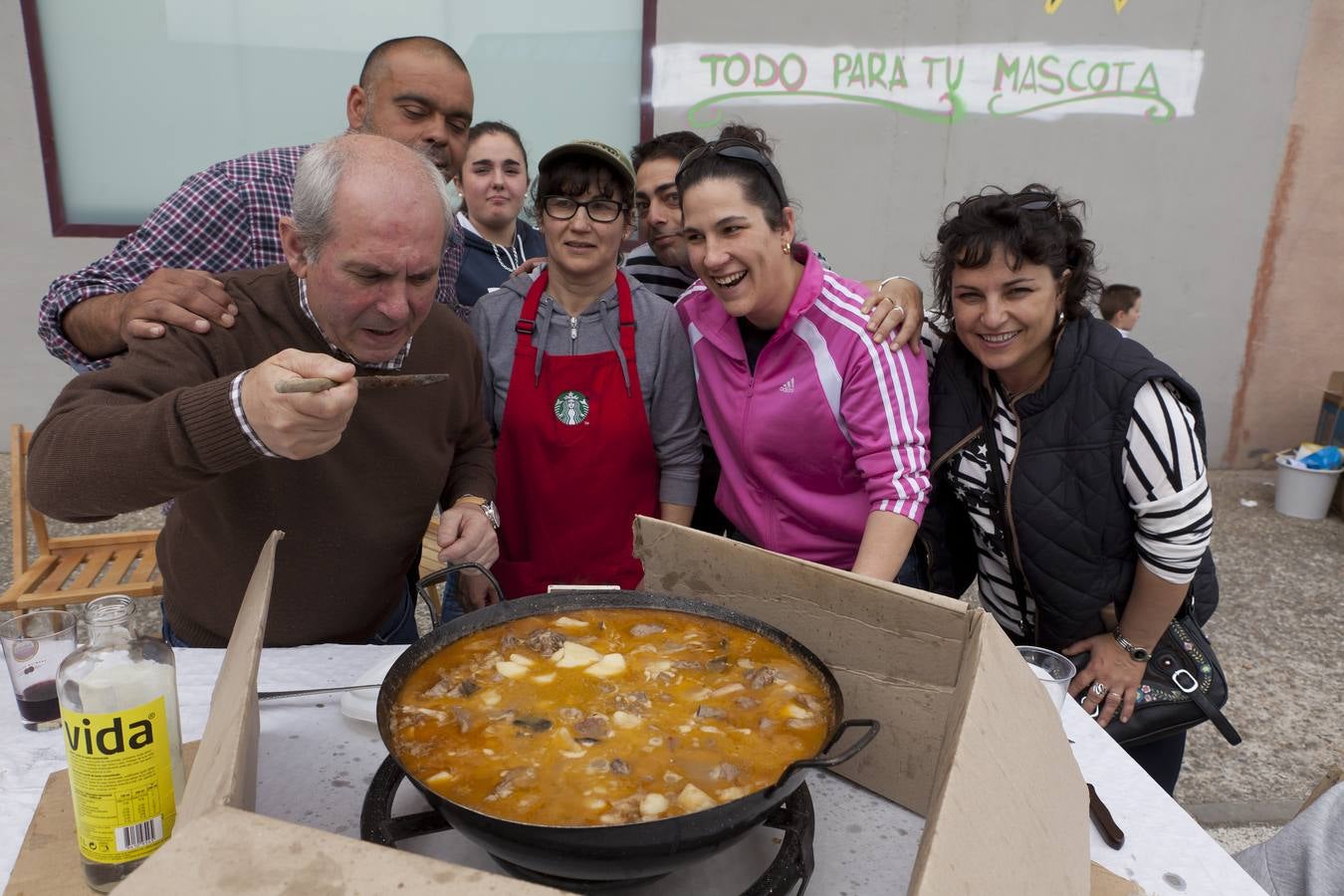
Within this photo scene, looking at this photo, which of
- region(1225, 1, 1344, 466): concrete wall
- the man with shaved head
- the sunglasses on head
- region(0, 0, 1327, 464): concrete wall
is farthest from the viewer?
region(1225, 1, 1344, 466): concrete wall

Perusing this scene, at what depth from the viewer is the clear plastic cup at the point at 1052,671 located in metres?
1.91

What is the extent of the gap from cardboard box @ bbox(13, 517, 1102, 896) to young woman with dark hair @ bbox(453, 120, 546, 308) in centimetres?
260

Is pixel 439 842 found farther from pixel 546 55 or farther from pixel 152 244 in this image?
pixel 546 55

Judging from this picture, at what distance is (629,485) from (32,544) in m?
4.13

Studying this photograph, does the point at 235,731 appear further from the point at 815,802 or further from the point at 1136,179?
the point at 1136,179

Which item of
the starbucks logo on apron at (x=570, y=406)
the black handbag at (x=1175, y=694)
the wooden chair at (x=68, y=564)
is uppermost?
the starbucks logo on apron at (x=570, y=406)

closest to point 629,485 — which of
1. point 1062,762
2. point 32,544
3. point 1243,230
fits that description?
point 1062,762

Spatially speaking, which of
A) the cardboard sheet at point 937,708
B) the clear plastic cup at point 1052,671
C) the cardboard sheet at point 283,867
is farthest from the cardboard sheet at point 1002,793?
the clear plastic cup at point 1052,671

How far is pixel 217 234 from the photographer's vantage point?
105 inches

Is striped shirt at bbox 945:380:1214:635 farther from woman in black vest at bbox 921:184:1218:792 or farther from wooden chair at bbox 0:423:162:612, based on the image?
wooden chair at bbox 0:423:162:612

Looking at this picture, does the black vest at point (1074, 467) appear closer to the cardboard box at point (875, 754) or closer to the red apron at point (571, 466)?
the red apron at point (571, 466)

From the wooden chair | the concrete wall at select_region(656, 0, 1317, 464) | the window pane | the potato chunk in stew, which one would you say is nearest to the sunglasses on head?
the potato chunk in stew

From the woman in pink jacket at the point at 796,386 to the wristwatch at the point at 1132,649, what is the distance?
0.70 metres

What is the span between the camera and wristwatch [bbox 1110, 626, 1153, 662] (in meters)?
2.56
